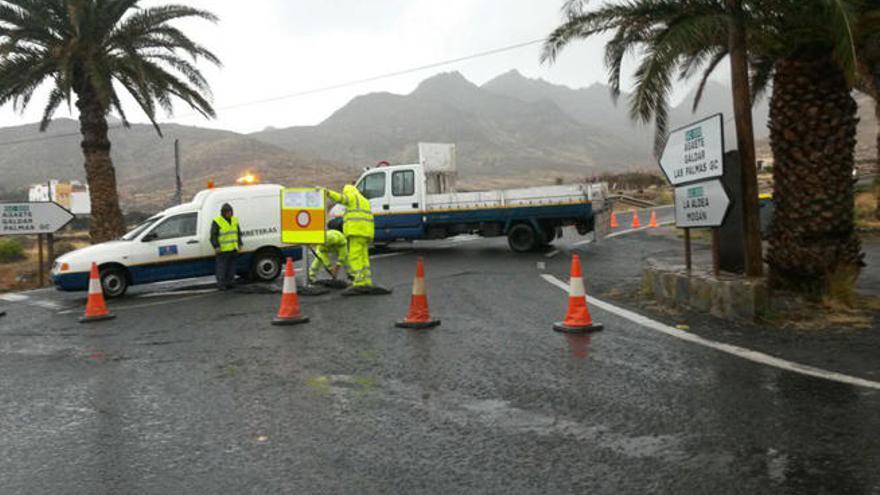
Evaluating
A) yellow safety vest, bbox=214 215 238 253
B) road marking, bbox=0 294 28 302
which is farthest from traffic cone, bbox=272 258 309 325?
road marking, bbox=0 294 28 302

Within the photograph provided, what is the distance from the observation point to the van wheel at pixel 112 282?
41.8ft

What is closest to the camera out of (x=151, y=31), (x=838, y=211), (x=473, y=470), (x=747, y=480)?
(x=747, y=480)

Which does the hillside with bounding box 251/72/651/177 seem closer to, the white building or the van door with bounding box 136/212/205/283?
the white building

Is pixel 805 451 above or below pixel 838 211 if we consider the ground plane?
below

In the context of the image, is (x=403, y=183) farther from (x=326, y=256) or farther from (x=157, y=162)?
(x=157, y=162)

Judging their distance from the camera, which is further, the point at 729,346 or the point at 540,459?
the point at 729,346

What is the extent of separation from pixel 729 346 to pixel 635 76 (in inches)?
218

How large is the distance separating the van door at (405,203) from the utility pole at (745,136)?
10.4 meters

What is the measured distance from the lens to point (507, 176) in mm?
133250

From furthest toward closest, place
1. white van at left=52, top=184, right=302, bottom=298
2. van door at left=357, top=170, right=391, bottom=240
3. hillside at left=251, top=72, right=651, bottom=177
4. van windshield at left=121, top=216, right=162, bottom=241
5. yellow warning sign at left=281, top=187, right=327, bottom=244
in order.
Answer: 1. hillside at left=251, top=72, right=651, bottom=177
2. van door at left=357, top=170, right=391, bottom=240
3. van windshield at left=121, top=216, right=162, bottom=241
4. white van at left=52, top=184, right=302, bottom=298
5. yellow warning sign at left=281, top=187, right=327, bottom=244

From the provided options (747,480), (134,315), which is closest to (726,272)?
(747,480)

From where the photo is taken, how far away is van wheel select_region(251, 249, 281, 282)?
558 inches

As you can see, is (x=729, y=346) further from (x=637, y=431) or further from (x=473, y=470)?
(x=473, y=470)

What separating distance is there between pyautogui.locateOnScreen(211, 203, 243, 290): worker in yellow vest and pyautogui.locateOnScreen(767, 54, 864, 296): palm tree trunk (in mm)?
9318
